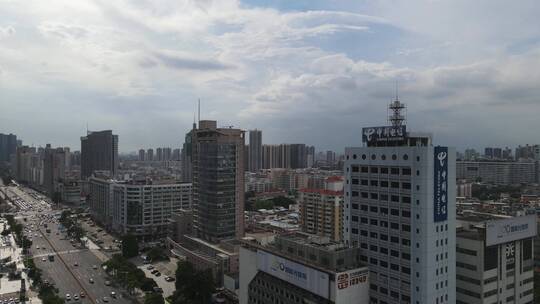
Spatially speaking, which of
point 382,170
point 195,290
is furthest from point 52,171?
point 382,170

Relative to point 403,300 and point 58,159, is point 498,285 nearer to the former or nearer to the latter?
point 403,300

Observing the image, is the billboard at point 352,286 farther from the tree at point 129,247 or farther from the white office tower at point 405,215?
the tree at point 129,247

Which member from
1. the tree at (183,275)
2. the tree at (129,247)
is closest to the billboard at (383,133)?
the tree at (183,275)

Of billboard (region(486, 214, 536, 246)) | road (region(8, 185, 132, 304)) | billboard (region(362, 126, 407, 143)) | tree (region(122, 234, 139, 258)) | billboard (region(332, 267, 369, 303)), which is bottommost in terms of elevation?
road (region(8, 185, 132, 304))

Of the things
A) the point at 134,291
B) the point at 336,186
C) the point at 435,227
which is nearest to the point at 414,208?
the point at 435,227

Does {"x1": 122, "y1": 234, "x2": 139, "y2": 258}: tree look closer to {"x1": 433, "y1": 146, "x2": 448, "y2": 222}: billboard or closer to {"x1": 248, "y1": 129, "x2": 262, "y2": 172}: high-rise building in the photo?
{"x1": 433, "y1": 146, "x2": 448, "y2": 222}: billboard

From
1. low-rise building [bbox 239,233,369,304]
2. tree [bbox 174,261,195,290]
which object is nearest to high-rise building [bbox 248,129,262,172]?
tree [bbox 174,261,195,290]
